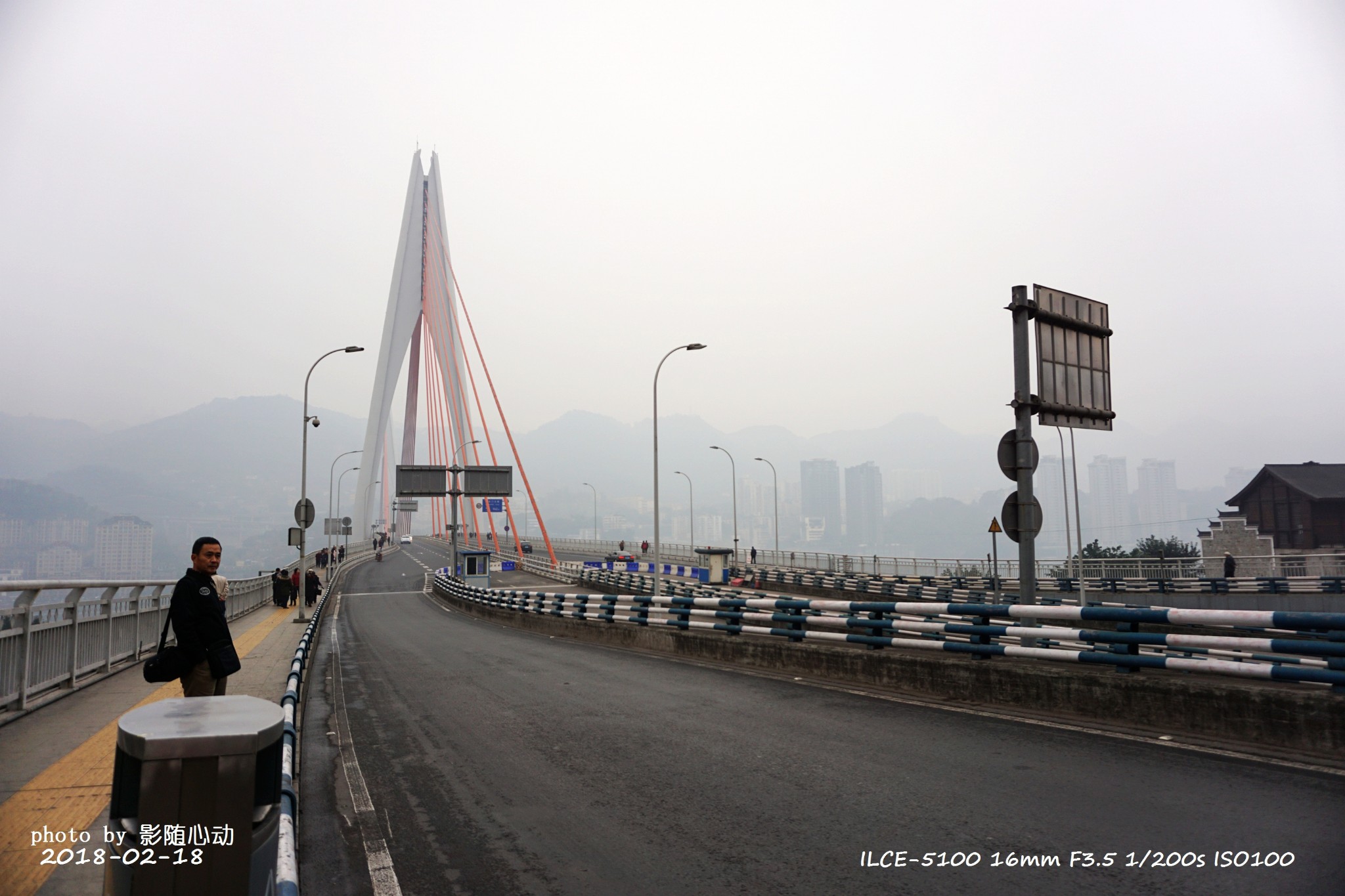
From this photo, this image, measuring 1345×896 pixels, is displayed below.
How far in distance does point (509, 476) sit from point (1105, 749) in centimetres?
5450

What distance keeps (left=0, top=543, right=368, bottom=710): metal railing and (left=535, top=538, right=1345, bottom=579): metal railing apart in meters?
29.9

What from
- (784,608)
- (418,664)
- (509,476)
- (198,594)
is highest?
(509,476)

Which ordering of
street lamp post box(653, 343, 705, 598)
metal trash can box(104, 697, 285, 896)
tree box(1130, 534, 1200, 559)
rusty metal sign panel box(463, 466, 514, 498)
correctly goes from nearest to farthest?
metal trash can box(104, 697, 285, 896) → street lamp post box(653, 343, 705, 598) → tree box(1130, 534, 1200, 559) → rusty metal sign panel box(463, 466, 514, 498)

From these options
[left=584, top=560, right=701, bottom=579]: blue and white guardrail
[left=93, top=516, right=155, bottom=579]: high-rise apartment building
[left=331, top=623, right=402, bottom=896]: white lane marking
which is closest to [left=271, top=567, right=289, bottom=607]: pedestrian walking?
[left=584, top=560, right=701, bottom=579]: blue and white guardrail

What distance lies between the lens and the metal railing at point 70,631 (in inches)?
336

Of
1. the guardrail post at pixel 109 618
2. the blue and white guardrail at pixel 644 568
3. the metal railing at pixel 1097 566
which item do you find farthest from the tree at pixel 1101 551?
the guardrail post at pixel 109 618

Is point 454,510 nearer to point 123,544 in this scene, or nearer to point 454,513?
point 454,513

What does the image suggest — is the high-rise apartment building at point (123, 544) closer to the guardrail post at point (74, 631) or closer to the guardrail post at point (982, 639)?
the guardrail post at point (74, 631)

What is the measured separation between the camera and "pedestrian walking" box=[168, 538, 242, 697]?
5.61 m

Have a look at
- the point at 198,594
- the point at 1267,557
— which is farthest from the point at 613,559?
the point at 198,594

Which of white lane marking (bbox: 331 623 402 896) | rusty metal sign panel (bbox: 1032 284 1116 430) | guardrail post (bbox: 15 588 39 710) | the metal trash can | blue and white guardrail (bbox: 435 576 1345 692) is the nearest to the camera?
the metal trash can

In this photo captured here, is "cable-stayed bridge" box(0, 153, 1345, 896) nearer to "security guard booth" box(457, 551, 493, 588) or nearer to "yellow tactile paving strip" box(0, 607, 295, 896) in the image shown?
"yellow tactile paving strip" box(0, 607, 295, 896)

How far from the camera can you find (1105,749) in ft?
22.4

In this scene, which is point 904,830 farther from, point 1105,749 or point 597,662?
point 597,662
